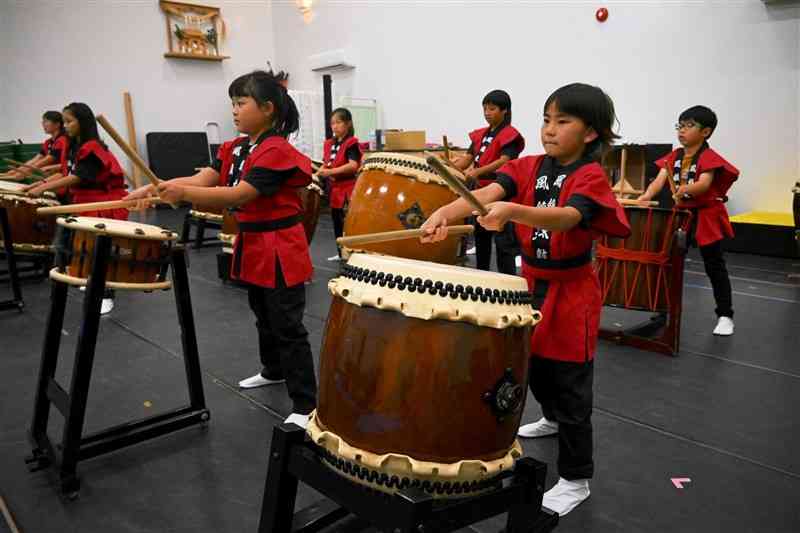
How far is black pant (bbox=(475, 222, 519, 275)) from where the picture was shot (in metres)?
3.57

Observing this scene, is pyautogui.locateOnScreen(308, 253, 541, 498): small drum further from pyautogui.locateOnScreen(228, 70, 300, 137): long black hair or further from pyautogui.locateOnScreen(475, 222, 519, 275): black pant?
pyautogui.locateOnScreen(475, 222, 519, 275): black pant

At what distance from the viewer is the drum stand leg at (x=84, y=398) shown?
1714 mm

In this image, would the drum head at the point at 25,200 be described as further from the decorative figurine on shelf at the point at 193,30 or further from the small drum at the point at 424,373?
the decorative figurine on shelf at the point at 193,30

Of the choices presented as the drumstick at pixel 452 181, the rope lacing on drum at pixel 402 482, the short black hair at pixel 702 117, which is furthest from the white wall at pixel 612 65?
the rope lacing on drum at pixel 402 482

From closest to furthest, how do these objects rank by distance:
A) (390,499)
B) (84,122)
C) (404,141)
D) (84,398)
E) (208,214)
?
(390,499)
(84,398)
(84,122)
(208,214)
(404,141)

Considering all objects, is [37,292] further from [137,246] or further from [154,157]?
[154,157]

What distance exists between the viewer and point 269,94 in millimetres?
2020

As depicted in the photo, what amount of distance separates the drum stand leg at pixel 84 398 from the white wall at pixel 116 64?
8.14 m

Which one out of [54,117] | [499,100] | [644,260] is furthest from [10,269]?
[644,260]

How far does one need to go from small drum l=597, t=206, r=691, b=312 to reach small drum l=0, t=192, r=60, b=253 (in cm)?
328

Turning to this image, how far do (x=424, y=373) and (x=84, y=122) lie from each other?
3.47 metres

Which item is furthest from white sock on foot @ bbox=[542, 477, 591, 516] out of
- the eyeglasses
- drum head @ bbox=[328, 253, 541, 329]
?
the eyeglasses

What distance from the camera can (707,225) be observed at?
10.4ft

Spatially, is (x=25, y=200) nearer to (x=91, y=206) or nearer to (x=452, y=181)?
(x=91, y=206)
